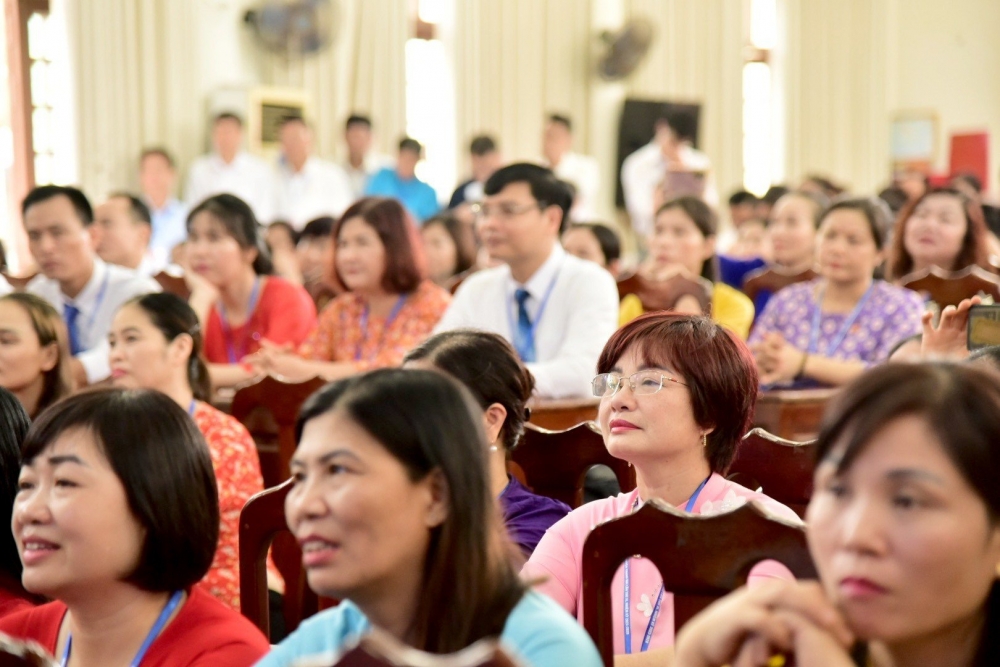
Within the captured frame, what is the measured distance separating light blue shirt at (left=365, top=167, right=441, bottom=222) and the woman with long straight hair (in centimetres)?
805

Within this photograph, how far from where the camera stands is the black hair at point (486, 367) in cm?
203

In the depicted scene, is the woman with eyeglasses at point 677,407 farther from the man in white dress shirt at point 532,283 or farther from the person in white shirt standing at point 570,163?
the person in white shirt standing at point 570,163

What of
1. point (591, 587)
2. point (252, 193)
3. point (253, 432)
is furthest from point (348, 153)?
point (591, 587)

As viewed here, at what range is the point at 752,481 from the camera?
2.05 meters

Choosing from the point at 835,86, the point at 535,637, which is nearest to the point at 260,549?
the point at 535,637

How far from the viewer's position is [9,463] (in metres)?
1.98

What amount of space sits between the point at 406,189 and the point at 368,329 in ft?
17.9

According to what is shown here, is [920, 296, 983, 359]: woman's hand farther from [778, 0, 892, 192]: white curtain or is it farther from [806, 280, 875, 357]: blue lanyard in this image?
[778, 0, 892, 192]: white curtain

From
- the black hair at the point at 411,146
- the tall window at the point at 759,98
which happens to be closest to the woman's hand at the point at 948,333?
the black hair at the point at 411,146

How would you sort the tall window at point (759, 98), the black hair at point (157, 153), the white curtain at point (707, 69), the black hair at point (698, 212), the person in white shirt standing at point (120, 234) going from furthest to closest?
the tall window at point (759, 98) < the white curtain at point (707, 69) < the black hair at point (157, 153) < the person in white shirt standing at point (120, 234) < the black hair at point (698, 212)

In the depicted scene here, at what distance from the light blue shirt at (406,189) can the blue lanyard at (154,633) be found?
305 inches

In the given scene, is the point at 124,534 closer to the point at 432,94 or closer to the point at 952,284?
the point at 952,284

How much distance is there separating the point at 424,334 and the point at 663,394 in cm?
210

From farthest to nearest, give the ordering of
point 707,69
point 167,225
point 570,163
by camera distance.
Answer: point 707,69
point 570,163
point 167,225
